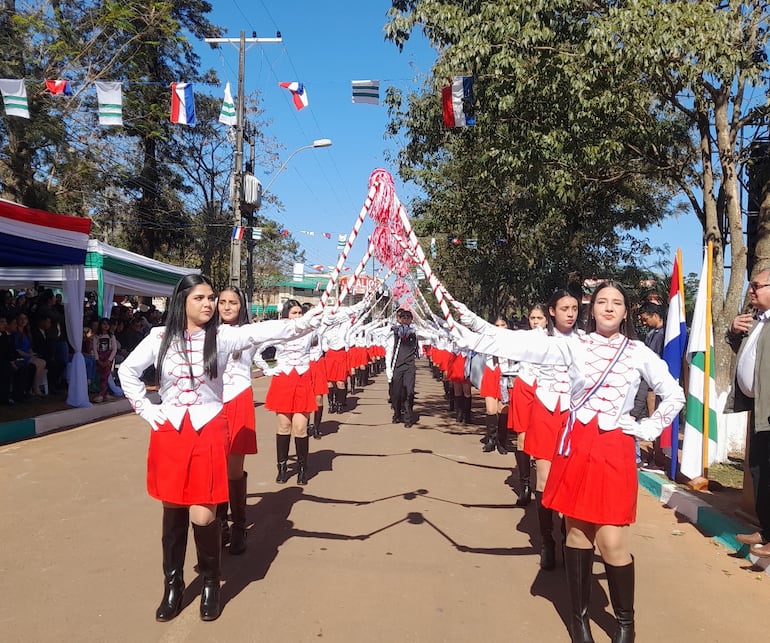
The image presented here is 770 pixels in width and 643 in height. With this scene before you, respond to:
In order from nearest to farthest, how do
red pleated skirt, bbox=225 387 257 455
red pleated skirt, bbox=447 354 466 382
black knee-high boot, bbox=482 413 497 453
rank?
1. red pleated skirt, bbox=225 387 257 455
2. black knee-high boot, bbox=482 413 497 453
3. red pleated skirt, bbox=447 354 466 382

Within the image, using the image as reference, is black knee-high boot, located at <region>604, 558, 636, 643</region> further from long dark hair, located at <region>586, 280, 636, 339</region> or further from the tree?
the tree

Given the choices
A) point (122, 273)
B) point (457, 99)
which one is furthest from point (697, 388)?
point (122, 273)

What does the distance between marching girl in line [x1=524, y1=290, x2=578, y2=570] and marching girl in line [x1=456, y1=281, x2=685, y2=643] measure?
1267 mm

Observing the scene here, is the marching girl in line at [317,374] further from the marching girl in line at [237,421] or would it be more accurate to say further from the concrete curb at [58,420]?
the concrete curb at [58,420]

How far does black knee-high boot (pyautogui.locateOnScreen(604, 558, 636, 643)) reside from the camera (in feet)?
10.9

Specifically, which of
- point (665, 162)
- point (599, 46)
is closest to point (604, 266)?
point (665, 162)

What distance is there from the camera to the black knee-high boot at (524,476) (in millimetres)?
→ 6152

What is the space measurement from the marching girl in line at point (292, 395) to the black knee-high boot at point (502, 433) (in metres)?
3.34

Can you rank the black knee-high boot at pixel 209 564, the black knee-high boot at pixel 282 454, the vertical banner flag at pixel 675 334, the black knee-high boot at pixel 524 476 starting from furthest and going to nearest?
the vertical banner flag at pixel 675 334 → the black knee-high boot at pixel 282 454 → the black knee-high boot at pixel 524 476 → the black knee-high boot at pixel 209 564

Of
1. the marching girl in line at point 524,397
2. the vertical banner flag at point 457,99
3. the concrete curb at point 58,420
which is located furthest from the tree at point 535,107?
the concrete curb at point 58,420

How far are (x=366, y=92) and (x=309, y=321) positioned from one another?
878cm

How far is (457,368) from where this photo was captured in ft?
41.0

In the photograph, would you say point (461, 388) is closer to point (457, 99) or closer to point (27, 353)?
point (457, 99)

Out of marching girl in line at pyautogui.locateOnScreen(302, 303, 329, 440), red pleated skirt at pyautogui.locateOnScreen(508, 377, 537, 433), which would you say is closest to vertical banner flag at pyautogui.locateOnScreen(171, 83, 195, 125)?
marching girl in line at pyautogui.locateOnScreen(302, 303, 329, 440)
